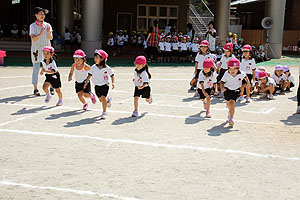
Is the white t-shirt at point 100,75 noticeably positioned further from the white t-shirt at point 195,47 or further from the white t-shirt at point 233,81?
the white t-shirt at point 195,47

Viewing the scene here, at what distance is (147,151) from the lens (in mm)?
6164

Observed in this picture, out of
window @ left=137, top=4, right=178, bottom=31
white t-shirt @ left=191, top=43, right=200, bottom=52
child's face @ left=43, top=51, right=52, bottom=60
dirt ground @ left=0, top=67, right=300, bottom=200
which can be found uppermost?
window @ left=137, top=4, right=178, bottom=31

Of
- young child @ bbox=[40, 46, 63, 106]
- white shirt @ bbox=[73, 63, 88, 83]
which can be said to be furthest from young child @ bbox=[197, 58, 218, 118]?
young child @ bbox=[40, 46, 63, 106]

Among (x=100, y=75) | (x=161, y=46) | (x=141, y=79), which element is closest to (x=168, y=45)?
(x=161, y=46)

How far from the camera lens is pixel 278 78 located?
12172 mm

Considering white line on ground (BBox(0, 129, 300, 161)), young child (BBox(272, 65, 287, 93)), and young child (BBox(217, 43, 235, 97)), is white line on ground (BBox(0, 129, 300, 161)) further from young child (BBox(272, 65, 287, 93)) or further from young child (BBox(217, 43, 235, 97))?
young child (BBox(272, 65, 287, 93))

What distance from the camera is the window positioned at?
31891 millimetres

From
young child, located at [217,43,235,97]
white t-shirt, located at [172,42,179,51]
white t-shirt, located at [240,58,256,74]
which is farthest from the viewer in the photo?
white t-shirt, located at [172,42,179,51]

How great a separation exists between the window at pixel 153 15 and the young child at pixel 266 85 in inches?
836

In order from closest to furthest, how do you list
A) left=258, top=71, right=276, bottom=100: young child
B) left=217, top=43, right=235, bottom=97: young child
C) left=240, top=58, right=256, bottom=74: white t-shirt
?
left=217, top=43, right=235, bottom=97: young child
left=240, top=58, right=256, bottom=74: white t-shirt
left=258, top=71, right=276, bottom=100: young child

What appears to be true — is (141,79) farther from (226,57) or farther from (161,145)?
(226,57)

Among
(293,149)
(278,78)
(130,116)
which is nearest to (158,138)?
(130,116)

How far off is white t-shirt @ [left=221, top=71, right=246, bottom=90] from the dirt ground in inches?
31.1

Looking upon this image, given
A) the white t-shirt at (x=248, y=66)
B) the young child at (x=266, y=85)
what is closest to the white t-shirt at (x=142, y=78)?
the white t-shirt at (x=248, y=66)
